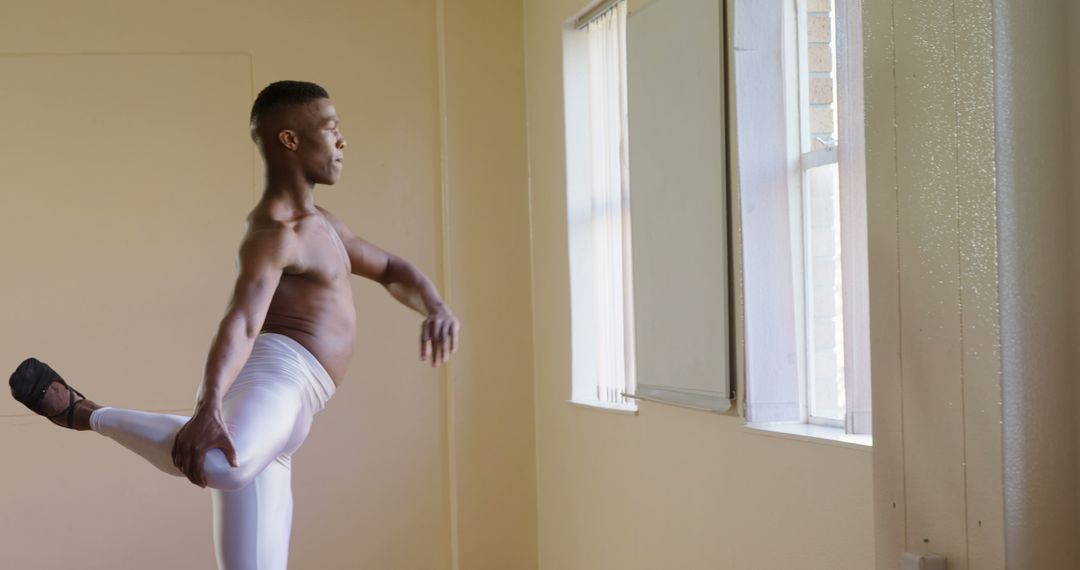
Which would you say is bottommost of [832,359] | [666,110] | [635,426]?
[635,426]

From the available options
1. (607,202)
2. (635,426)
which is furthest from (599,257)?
(635,426)

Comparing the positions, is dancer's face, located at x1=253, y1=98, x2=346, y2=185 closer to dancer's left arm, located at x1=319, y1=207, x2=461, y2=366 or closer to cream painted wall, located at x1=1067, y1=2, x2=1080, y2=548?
dancer's left arm, located at x1=319, y1=207, x2=461, y2=366

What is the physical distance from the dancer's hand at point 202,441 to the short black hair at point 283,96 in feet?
2.84

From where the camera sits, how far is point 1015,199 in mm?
2158

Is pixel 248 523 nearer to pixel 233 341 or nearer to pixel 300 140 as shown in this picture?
pixel 233 341

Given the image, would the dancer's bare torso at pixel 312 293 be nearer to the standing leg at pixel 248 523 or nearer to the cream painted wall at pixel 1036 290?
the standing leg at pixel 248 523

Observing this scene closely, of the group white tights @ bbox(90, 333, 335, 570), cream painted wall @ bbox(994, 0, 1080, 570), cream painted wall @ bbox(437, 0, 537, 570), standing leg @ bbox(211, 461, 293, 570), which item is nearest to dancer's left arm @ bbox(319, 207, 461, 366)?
white tights @ bbox(90, 333, 335, 570)

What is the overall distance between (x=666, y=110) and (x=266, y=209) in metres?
2.00

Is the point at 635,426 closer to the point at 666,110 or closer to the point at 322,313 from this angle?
the point at 666,110

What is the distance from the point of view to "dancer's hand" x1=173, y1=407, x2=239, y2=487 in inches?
110

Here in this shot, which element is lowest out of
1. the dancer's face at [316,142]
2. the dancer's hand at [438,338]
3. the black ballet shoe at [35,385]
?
the black ballet shoe at [35,385]

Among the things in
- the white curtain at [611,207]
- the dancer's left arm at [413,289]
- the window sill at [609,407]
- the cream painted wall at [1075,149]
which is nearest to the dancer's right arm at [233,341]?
the dancer's left arm at [413,289]

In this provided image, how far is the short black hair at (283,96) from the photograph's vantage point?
3262 mm

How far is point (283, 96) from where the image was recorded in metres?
3.27
